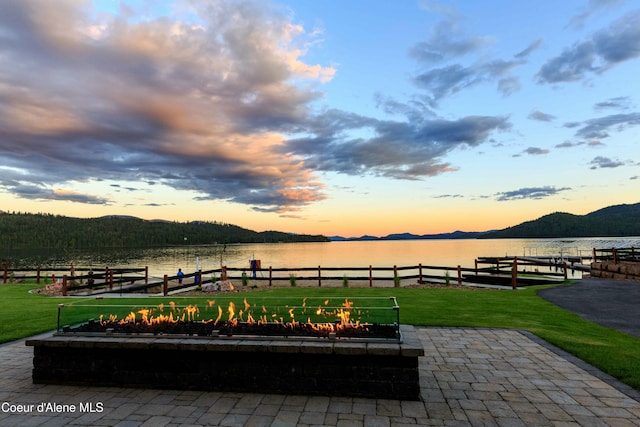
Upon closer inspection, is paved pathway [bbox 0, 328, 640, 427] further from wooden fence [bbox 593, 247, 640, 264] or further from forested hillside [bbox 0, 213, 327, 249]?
forested hillside [bbox 0, 213, 327, 249]

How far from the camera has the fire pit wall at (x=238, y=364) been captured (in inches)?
206

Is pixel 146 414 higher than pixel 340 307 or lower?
lower

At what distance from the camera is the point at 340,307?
6250 mm

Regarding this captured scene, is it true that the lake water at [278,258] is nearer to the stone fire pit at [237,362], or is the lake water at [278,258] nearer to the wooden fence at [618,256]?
the wooden fence at [618,256]

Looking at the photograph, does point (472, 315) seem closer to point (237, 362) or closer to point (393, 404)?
point (393, 404)

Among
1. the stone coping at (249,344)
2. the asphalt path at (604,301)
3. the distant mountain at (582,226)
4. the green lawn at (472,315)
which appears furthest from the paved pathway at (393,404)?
the distant mountain at (582,226)

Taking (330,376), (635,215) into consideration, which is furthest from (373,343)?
Result: (635,215)

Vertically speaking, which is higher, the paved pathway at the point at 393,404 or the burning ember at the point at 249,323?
the burning ember at the point at 249,323

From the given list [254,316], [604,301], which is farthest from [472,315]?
[254,316]

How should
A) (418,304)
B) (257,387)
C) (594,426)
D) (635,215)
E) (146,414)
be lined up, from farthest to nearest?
1. (635,215)
2. (418,304)
3. (257,387)
4. (146,414)
5. (594,426)

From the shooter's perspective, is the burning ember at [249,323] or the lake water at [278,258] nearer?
the burning ember at [249,323]

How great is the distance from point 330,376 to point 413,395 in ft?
4.07

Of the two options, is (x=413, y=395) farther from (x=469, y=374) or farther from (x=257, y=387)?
(x=257, y=387)

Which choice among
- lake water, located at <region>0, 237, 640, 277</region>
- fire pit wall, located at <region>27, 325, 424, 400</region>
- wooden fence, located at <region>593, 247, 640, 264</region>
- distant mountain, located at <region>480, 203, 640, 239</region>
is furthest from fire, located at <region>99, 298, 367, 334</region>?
distant mountain, located at <region>480, 203, 640, 239</region>
